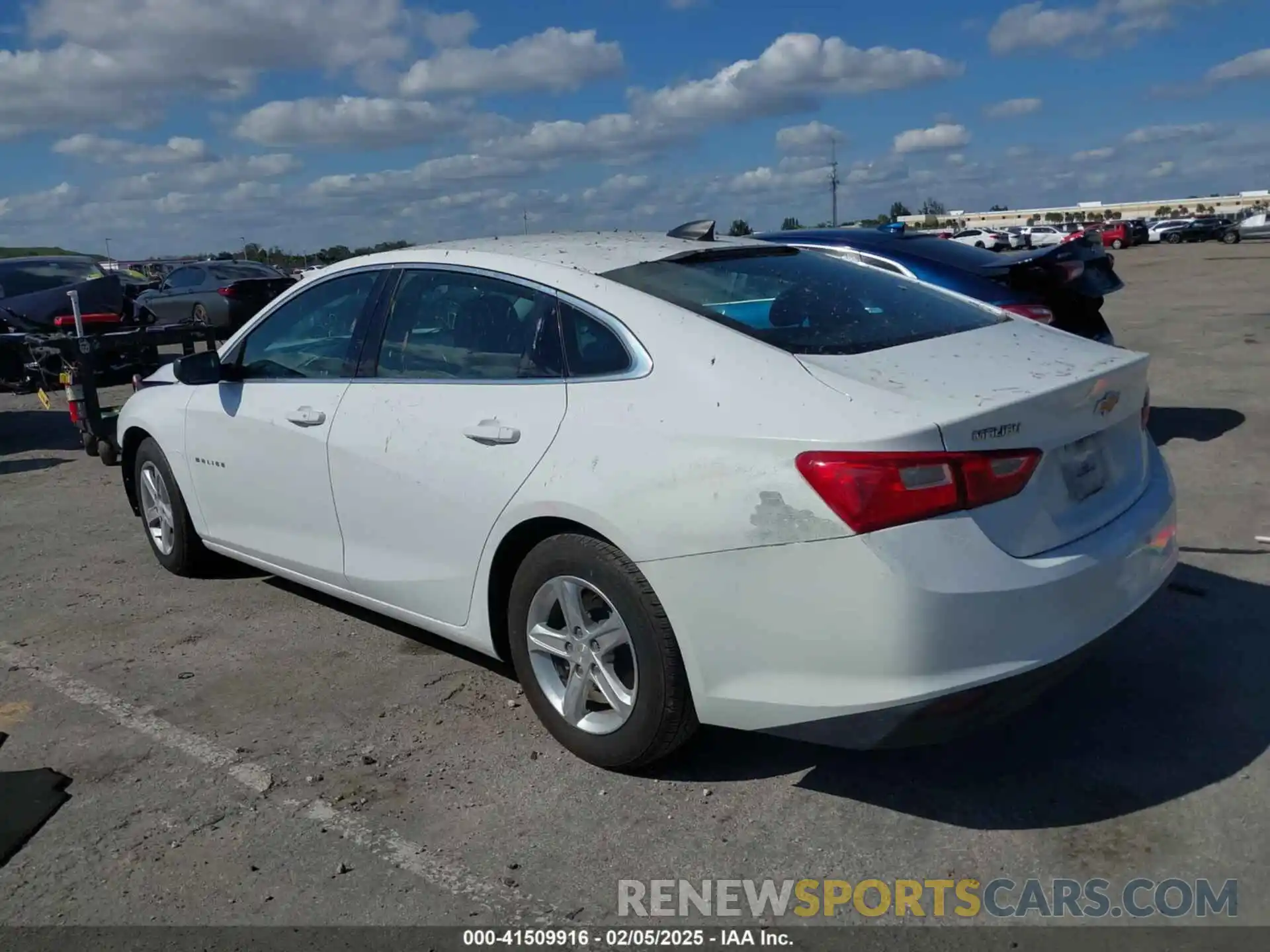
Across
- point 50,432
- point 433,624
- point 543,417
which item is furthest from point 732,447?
point 50,432

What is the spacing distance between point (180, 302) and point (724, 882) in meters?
20.7

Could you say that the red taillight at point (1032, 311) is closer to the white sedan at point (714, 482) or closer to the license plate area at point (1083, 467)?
the white sedan at point (714, 482)

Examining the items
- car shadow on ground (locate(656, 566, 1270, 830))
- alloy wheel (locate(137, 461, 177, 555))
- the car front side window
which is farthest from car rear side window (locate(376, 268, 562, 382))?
alloy wheel (locate(137, 461, 177, 555))

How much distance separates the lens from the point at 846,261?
440 centimetres

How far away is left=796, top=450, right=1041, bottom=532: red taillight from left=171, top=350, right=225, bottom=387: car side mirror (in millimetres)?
3182

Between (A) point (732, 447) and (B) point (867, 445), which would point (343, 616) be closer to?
(A) point (732, 447)

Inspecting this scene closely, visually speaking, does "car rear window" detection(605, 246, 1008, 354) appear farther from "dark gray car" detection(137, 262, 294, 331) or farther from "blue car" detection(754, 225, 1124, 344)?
"dark gray car" detection(137, 262, 294, 331)

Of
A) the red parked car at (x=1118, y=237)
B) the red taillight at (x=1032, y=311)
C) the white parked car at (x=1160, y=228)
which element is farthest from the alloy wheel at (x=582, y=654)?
the white parked car at (x=1160, y=228)

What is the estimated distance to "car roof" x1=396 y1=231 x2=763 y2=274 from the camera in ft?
12.6

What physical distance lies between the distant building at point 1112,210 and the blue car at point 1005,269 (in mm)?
103315

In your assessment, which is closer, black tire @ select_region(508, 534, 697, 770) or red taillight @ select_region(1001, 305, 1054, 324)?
black tire @ select_region(508, 534, 697, 770)

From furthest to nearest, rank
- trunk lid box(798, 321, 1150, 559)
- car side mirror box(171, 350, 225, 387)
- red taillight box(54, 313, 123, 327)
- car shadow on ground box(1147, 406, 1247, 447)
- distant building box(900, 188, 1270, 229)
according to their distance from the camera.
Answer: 1. distant building box(900, 188, 1270, 229)
2. red taillight box(54, 313, 123, 327)
3. car shadow on ground box(1147, 406, 1247, 447)
4. car side mirror box(171, 350, 225, 387)
5. trunk lid box(798, 321, 1150, 559)

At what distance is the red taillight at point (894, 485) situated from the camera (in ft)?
9.04

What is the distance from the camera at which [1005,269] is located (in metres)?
7.57
